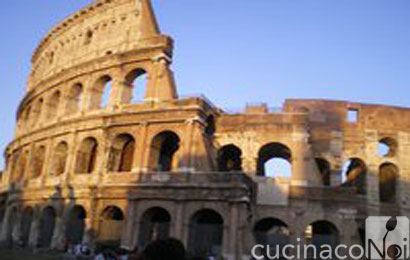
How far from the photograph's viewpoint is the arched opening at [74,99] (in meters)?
26.2

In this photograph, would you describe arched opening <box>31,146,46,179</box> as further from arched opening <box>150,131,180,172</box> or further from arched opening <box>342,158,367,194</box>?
arched opening <box>342,158,367,194</box>

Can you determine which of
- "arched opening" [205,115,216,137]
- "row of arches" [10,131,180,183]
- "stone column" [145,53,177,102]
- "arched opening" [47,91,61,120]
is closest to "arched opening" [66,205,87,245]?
"row of arches" [10,131,180,183]

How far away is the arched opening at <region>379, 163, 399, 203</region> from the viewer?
2372 centimetres

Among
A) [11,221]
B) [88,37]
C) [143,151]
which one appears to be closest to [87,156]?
[143,151]

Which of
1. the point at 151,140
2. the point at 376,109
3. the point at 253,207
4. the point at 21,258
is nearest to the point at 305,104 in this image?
the point at 376,109

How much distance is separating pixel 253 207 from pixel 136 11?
43.7 feet

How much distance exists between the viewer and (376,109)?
79.9 feet

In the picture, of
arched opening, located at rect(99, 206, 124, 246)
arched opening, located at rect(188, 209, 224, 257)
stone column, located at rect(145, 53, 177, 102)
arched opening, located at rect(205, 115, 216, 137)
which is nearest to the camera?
arched opening, located at rect(188, 209, 224, 257)

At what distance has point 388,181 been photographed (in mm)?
24438

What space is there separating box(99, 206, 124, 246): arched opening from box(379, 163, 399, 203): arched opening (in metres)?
14.6

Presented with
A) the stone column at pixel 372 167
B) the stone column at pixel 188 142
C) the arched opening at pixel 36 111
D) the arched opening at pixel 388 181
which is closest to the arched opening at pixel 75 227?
the stone column at pixel 188 142

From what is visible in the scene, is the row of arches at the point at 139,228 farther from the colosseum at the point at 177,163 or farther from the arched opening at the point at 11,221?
the arched opening at the point at 11,221

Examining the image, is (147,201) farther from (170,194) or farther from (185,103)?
(185,103)

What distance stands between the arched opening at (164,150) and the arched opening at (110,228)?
316cm
